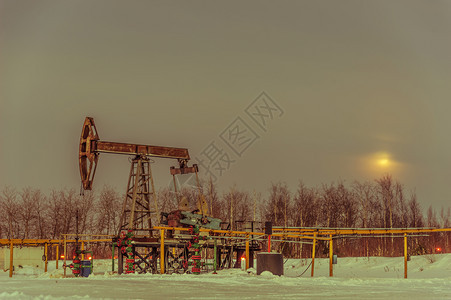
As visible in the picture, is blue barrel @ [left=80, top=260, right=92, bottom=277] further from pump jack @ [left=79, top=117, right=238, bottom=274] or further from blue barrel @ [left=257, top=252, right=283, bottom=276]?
blue barrel @ [left=257, top=252, right=283, bottom=276]

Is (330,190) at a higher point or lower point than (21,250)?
higher

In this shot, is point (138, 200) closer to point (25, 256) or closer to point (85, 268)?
point (85, 268)

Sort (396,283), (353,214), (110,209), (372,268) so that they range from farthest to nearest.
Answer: (110,209) → (353,214) → (372,268) → (396,283)

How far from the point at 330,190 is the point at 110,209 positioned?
90.6ft

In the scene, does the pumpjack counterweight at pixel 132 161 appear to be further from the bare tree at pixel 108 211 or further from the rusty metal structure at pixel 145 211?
the bare tree at pixel 108 211

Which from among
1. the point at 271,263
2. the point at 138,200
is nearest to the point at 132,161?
the point at 138,200

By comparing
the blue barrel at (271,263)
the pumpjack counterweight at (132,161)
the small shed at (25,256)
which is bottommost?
the small shed at (25,256)

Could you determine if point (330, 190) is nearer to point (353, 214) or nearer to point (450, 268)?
point (353, 214)

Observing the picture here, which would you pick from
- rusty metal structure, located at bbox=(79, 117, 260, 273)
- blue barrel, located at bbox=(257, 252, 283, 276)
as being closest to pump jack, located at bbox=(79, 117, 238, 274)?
rusty metal structure, located at bbox=(79, 117, 260, 273)

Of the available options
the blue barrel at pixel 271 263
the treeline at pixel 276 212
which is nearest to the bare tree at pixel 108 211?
the treeline at pixel 276 212

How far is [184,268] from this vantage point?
35.4 m

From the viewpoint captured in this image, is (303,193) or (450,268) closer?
(450,268)

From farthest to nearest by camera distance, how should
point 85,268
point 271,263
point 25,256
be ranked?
point 25,256 → point 85,268 → point 271,263

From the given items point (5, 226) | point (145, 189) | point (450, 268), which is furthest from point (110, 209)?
point (450, 268)
